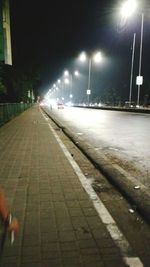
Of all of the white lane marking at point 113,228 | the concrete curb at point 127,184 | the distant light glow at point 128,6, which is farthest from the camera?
the distant light glow at point 128,6

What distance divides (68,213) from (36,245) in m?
1.13

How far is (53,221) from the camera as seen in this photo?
4680mm

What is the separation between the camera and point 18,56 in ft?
111

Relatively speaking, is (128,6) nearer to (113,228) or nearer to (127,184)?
(127,184)

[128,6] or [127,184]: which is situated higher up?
[128,6]

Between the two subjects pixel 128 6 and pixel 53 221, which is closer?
pixel 53 221

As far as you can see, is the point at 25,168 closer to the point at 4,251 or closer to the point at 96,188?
the point at 96,188

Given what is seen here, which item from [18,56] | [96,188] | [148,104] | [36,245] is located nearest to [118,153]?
[96,188]

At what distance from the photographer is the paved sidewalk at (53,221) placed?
3.64 meters

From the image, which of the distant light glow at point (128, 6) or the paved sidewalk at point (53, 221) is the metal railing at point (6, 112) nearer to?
the paved sidewalk at point (53, 221)

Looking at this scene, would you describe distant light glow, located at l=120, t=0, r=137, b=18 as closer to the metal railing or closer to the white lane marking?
the metal railing

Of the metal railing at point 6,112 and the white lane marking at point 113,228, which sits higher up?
the metal railing at point 6,112

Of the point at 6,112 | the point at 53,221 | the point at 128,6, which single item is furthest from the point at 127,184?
the point at 128,6

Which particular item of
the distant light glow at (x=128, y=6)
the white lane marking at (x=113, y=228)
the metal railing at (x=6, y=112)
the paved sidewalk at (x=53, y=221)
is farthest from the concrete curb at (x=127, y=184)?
the distant light glow at (x=128, y=6)
